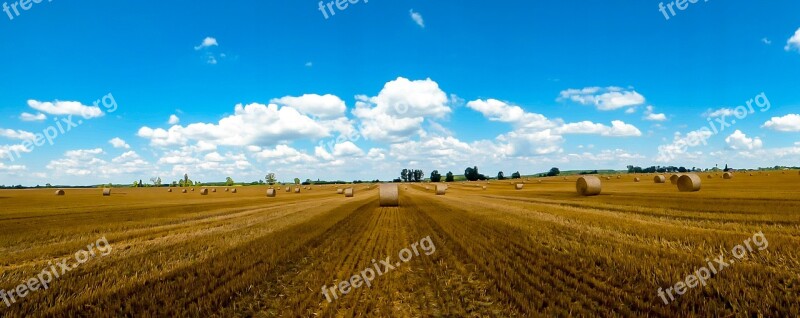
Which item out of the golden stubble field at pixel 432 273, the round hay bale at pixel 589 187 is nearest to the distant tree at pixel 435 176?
the round hay bale at pixel 589 187

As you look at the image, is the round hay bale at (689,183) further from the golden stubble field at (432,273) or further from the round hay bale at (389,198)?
the round hay bale at (389,198)

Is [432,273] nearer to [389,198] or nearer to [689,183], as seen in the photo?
[389,198]

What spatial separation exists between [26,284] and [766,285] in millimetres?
13541

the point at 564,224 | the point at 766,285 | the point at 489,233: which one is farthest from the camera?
the point at 564,224

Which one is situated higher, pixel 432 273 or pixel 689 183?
pixel 689 183

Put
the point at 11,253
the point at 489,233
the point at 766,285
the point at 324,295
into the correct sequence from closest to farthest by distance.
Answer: the point at 766,285 → the point at 324,295 → the point at 11,253 → the point at 489,233

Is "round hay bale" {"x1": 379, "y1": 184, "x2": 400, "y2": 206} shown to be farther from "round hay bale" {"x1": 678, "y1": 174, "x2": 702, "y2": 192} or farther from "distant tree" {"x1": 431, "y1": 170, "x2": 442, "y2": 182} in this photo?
"distant tree" {"x1": 431, "y1": 170, "x2": 442, "y2": 182}

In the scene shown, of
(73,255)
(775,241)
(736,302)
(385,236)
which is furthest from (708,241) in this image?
(73,255)

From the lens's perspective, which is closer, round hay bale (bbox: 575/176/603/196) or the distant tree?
round hay bale (bbox: 575/176/603/196)

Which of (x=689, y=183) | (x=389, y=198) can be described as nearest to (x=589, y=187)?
(x=689, y=183)

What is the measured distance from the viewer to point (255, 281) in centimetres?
750

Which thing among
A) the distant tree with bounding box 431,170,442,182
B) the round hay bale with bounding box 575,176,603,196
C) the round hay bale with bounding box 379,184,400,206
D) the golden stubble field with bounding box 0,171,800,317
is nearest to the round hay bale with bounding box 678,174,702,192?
the round hay bale with bounding box 575,176,603,196

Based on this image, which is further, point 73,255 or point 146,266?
point 73,255

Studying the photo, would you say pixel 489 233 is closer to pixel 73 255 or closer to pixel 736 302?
pixel 736 302
